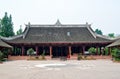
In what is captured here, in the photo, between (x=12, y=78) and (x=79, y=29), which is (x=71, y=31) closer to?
(x=79, y=29)

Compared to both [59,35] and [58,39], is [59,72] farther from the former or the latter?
[59,35]

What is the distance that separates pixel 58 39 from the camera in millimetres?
44969

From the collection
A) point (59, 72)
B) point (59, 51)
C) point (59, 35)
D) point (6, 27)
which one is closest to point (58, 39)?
point (59, 35)

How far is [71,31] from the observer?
48.7m

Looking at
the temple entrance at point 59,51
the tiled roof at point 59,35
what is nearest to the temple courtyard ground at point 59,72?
the tiled roof at point 59,35

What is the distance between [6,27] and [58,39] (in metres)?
23.1

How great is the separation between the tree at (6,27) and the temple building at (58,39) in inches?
572

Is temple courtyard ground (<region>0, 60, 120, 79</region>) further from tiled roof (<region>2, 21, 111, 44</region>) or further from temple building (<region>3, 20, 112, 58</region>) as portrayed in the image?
tiled roof (<region>2, 21, 111, 44</region>)

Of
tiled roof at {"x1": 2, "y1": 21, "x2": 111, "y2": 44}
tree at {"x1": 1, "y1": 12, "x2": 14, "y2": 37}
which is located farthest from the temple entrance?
tree at {"x1": 1, "y1": 12, "x2": 14, "y2": 37}

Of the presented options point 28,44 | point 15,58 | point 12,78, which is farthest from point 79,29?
point 12,78

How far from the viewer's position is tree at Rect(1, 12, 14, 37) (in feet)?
203

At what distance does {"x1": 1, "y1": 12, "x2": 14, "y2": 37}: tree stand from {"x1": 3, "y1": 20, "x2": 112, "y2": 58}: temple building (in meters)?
14.5

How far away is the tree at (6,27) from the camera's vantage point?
203 feet

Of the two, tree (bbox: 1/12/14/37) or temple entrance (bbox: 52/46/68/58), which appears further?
tree (bbox: 1/12/14/37)
